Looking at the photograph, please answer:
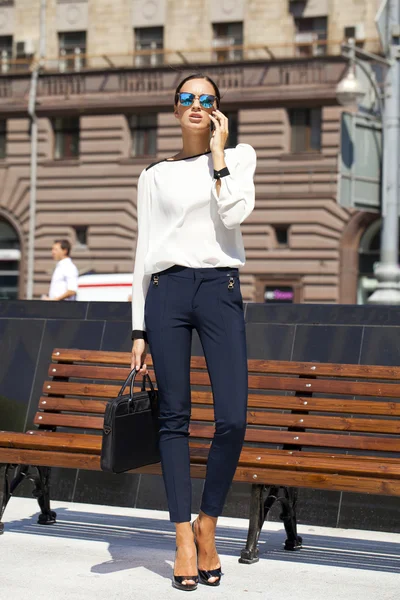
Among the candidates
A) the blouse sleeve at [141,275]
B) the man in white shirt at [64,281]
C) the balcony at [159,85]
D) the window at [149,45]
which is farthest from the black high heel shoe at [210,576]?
the window at [149,45]

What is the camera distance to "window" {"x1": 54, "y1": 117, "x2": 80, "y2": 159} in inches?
1455

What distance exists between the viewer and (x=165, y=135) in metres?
35.4

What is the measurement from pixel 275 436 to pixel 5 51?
33938 millimetres

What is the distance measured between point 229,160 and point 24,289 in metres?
31.8

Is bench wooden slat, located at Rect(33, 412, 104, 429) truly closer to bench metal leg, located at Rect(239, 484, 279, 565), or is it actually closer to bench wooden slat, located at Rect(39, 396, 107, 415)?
bench wooden slat, located at Rect(39, 396, 107, 415)

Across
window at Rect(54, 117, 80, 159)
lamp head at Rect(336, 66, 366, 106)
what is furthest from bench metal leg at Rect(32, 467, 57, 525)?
window at Rect(54, 117, 80, 159)

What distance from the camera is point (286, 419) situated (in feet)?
19.2

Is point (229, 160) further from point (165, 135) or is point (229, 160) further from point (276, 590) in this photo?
point (165, 135)

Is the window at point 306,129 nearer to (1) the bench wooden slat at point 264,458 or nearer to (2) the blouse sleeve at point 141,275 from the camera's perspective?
(1) the bench wooden slat at point 264,458

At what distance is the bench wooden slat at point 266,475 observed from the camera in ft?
16.1

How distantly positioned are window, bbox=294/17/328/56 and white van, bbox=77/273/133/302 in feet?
54.0

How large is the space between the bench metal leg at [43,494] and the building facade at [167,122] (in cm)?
2721

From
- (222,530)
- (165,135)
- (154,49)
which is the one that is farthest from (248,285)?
(222,530)

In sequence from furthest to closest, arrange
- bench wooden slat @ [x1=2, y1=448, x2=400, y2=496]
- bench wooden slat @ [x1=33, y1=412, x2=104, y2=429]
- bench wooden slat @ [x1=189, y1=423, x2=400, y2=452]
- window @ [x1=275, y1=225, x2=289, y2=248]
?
1. window @ [x1=275, y1=225, x2=289, y2=248]
2. bench wooden slat @ [x1=33, y1=412, x2=104, y2=429]
3. bench wooden slat @ [x1=189, y1=423, x2=400, y2=452]
4. bench wooden slat @ [x1=2, y1=448, x2=400, y2=496]
